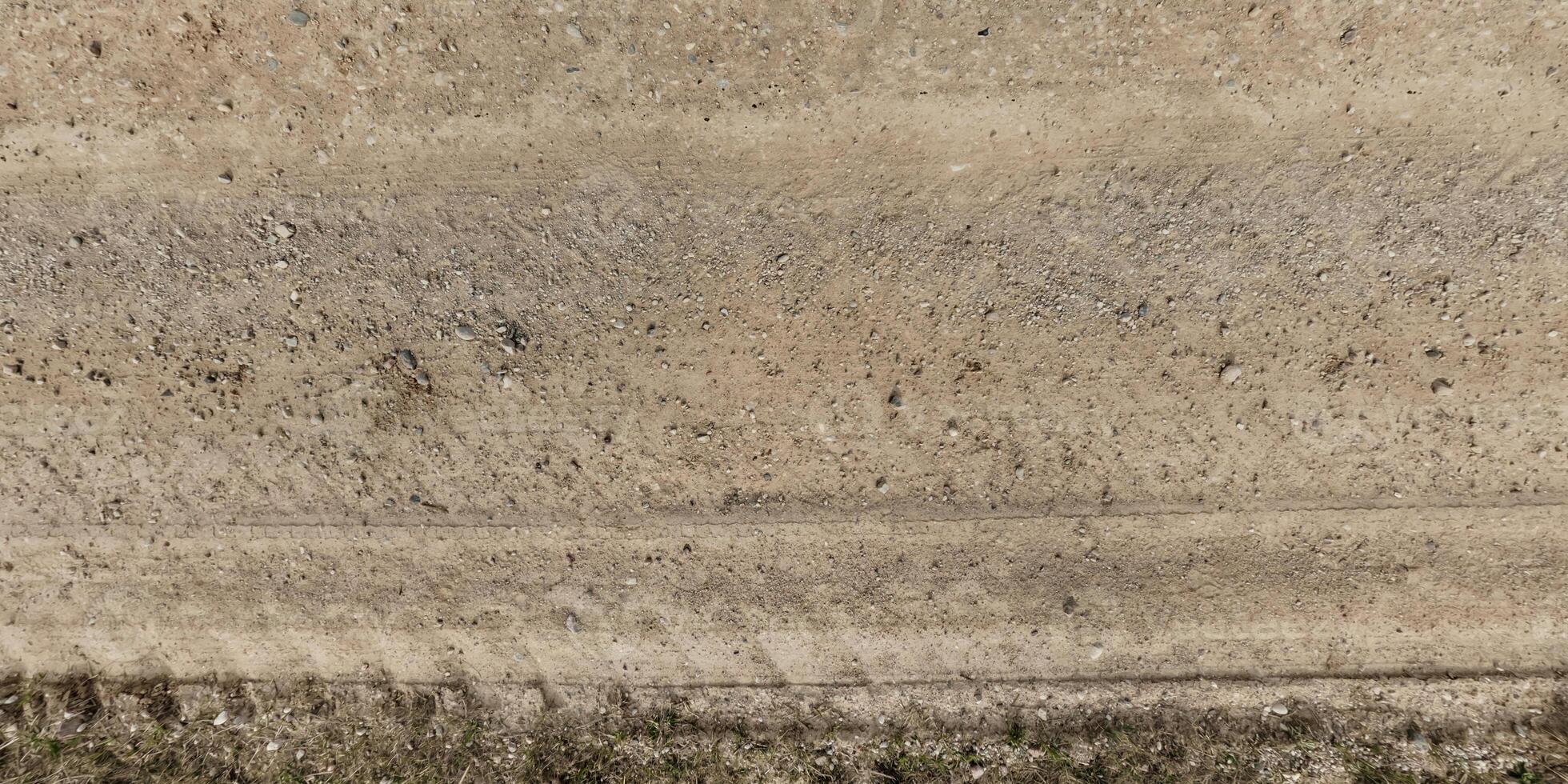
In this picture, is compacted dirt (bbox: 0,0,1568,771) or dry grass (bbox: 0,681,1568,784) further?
dry grass (bbox: 0,681,1568,784)

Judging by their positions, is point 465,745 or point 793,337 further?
point 465,745

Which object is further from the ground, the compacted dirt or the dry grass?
the compacted dirt

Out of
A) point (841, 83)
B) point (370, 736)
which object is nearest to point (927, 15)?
point (841, 83)

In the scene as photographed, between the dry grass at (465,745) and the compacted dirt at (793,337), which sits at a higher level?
the compacted dirt at (793,337)

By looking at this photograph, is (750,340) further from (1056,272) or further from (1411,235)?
(1411,235)

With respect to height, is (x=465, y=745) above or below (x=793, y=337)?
below
